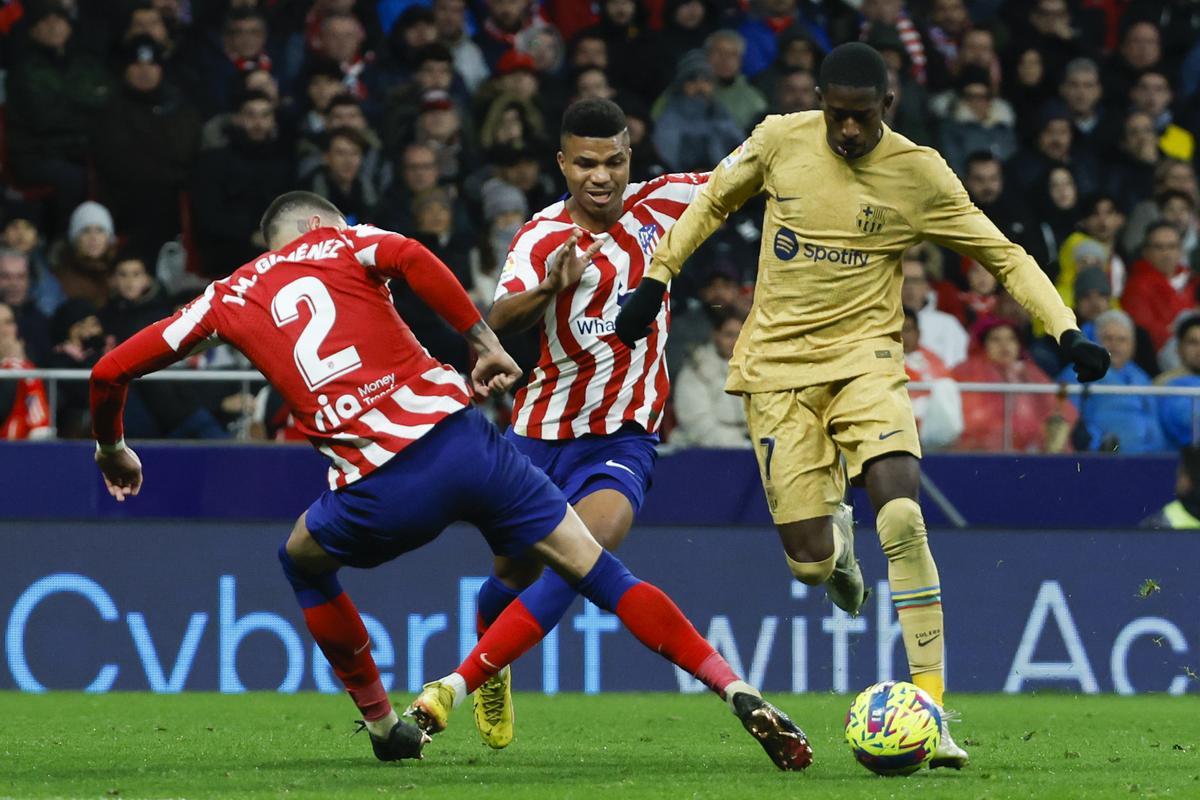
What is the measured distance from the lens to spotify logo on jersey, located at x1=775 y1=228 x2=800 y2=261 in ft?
24.0

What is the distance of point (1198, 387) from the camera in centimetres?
1205

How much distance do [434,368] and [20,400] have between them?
207 inches

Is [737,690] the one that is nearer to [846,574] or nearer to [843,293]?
[843,293]

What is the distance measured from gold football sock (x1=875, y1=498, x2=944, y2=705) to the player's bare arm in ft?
4.45

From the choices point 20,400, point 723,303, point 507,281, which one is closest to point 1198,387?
point 723,303

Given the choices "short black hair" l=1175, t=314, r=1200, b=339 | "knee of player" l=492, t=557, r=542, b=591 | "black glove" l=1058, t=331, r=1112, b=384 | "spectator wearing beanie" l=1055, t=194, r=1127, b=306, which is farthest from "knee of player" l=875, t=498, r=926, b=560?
"spectator wearing beanie" l=1055, t=194, r=1127, b=306

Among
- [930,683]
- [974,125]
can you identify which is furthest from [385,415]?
[974,125]

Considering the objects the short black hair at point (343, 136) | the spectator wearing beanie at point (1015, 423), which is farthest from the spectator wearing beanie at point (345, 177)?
the spectator wearing beanie at point (1015, 423)

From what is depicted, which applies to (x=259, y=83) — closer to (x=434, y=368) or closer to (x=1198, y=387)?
(x=1198, y=387)

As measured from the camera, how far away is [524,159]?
44.5ft

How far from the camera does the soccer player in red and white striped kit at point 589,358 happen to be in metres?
7.82

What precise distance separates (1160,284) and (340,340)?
9.06 m

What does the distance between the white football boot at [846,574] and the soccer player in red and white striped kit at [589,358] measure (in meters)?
0.80

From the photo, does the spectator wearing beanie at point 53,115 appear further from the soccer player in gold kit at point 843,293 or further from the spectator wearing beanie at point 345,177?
the soccer player in gold kit at point 843,293
